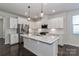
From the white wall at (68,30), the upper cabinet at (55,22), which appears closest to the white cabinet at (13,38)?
the upper cabinet at (55,22)

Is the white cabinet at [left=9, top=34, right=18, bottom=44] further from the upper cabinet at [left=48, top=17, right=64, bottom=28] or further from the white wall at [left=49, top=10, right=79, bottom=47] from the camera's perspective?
the white wall at [left=49, top=10, right=79, bottom=47]

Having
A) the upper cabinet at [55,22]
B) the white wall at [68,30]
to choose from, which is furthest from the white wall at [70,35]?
the upper cabinet at [55,22]

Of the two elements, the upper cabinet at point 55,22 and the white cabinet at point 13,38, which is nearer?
the upper cabinet at point 55,22

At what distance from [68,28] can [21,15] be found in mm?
1845

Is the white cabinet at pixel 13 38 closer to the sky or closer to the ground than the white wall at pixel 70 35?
closer to the ground

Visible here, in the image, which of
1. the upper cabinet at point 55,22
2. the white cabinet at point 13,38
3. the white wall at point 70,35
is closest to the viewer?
the white wall at point 70,35

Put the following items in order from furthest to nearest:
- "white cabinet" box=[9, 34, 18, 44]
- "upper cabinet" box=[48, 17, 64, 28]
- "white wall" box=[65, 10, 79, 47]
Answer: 1. "white cabinet" box=[9, 34, 18, 44]
2. "upper cabinet" box=[48, 17, 64, 28]
3. "white wall" box=[65, 10, 79, 47]

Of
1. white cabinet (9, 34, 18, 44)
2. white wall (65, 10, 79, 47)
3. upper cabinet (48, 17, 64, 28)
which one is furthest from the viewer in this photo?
white cabinet (9, 34, 18, 44)

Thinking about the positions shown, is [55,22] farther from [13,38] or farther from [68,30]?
[13,38]

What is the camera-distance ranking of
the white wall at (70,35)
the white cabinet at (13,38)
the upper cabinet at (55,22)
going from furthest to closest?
the white cabinet at (13,38)
the upper cabinet at (55,22)
the white wall at (70,35)

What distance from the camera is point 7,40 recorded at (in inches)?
160

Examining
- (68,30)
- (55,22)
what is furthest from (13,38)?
(68,30)

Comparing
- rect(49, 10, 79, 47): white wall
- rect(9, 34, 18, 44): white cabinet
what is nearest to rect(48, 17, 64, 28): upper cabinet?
rect(49, 10, 79, 47): white wall

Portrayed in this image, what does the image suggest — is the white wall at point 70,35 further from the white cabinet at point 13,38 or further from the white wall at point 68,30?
the white cabinet at point 13,38
